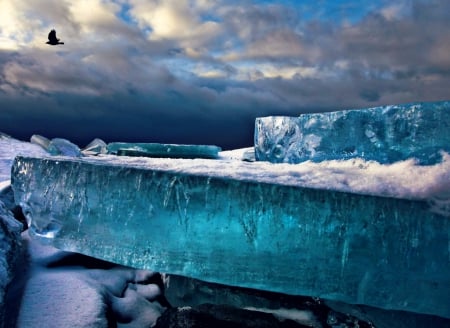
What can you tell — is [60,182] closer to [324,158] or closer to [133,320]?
[133,320]

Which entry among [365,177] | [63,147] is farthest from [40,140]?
[365,177]

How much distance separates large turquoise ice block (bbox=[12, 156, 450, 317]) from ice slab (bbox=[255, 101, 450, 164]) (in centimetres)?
46

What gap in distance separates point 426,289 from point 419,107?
760 millimetres

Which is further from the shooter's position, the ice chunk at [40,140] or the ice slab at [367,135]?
the ice chunk at [40,140]

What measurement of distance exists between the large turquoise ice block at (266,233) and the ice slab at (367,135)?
0.46 m

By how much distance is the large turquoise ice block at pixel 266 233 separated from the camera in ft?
3.63

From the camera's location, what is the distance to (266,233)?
3.89 ft

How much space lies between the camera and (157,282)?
63.6 inches

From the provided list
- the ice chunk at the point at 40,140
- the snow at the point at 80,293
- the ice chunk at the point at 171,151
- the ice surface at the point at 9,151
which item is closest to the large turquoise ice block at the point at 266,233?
the snow at the point at 80,293

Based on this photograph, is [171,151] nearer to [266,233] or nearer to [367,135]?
[367,135]

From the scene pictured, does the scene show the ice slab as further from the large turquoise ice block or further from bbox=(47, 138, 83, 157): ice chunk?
bbox=(47, 138, 83, 157): ice chunk

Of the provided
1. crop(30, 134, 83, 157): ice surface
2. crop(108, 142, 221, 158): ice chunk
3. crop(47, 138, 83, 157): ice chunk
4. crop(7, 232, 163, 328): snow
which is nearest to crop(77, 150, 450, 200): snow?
crop(7, 232, 163, 328): snow

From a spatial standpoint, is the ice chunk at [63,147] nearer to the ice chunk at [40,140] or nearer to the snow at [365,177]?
the ice chunk at [40,140]

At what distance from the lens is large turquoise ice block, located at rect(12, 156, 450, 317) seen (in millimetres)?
1107
